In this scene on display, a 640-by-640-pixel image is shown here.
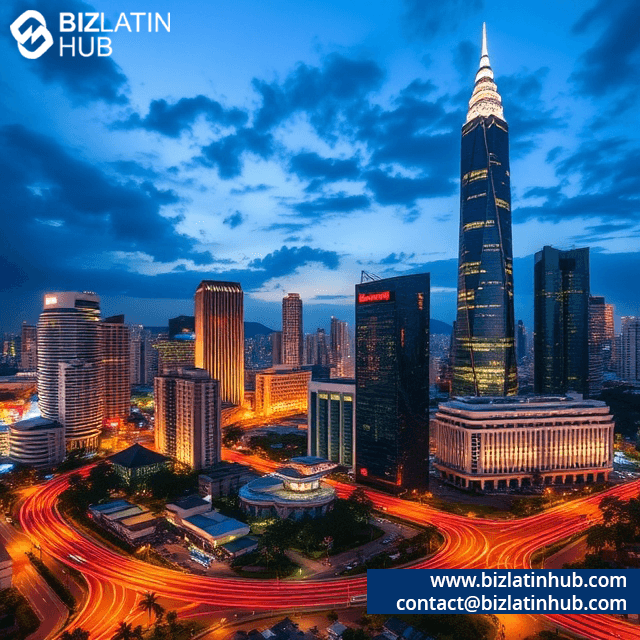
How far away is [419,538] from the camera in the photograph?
2655 inches

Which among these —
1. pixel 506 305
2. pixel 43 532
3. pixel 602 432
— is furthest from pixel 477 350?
pixel 43 532

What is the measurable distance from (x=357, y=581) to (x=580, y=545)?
33340mm

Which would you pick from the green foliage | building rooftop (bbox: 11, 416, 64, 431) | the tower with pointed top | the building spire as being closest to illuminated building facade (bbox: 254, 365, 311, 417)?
the tower with pointed top

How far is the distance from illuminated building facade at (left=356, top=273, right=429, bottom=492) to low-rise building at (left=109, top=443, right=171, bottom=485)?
43.3 metres

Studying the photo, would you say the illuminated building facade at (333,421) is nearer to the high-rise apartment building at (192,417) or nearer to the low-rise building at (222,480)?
the low-rise building at (222,480)

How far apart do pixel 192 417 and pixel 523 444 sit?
69227 mm

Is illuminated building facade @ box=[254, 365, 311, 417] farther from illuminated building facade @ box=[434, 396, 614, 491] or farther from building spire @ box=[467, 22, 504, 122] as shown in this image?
building spire @ box=[467, 22, 504, 122]

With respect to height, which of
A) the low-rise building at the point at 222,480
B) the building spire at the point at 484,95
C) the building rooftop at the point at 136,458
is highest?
the building spire at the point at 484,95

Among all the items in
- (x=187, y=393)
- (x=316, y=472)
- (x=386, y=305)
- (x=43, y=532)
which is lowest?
(x=43, y=532)

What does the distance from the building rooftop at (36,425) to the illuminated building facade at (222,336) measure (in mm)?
71314

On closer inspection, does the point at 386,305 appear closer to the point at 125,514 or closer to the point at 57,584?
the point at 125,514

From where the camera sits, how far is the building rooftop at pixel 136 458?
3740 inches

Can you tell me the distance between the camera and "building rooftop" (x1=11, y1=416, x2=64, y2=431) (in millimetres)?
106500

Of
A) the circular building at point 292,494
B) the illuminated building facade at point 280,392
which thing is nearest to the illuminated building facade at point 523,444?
the circular building at point 292,494
